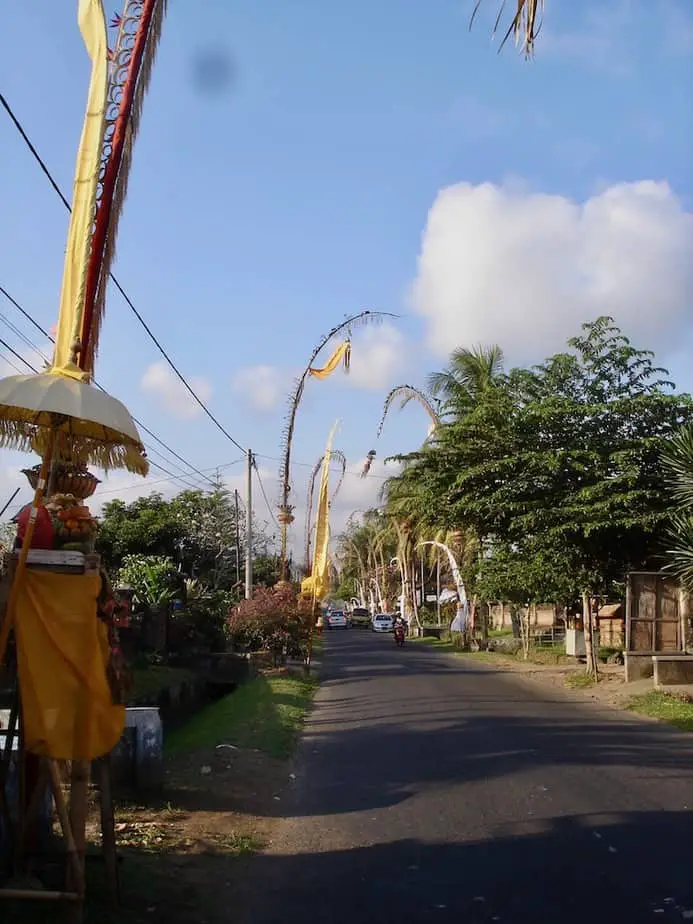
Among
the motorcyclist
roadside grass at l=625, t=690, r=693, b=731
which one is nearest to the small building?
roadside grass at l=625, t=690, r=693, b=731

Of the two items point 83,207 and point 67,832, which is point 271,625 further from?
point 67,832

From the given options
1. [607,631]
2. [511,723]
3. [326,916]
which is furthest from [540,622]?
[326,916]

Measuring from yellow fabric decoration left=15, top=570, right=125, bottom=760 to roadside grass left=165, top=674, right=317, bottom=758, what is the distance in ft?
21.0

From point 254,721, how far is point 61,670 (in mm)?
Answer: 9738

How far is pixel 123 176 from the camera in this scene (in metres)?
9.39

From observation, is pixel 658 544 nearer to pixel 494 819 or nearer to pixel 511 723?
pixel 511 723

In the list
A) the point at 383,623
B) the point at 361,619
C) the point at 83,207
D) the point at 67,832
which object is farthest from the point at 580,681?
the point at 361,619

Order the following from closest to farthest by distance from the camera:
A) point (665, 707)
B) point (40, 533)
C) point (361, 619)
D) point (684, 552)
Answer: point (40, 533), point (665, 707), point (684, 552), point (361, 619)

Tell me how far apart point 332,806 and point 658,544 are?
13504 millimetres

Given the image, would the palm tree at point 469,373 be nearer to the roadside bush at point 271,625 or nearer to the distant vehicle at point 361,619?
the roadside bush at point 271,625

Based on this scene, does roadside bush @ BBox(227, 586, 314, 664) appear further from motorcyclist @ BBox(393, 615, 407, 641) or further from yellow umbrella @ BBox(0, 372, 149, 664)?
yellow umbrella @ BBox(0, 372, 149, 664)

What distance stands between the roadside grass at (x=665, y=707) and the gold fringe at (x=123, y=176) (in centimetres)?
986

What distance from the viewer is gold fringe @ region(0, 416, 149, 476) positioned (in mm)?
6066

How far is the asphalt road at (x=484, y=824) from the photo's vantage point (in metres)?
5.68
